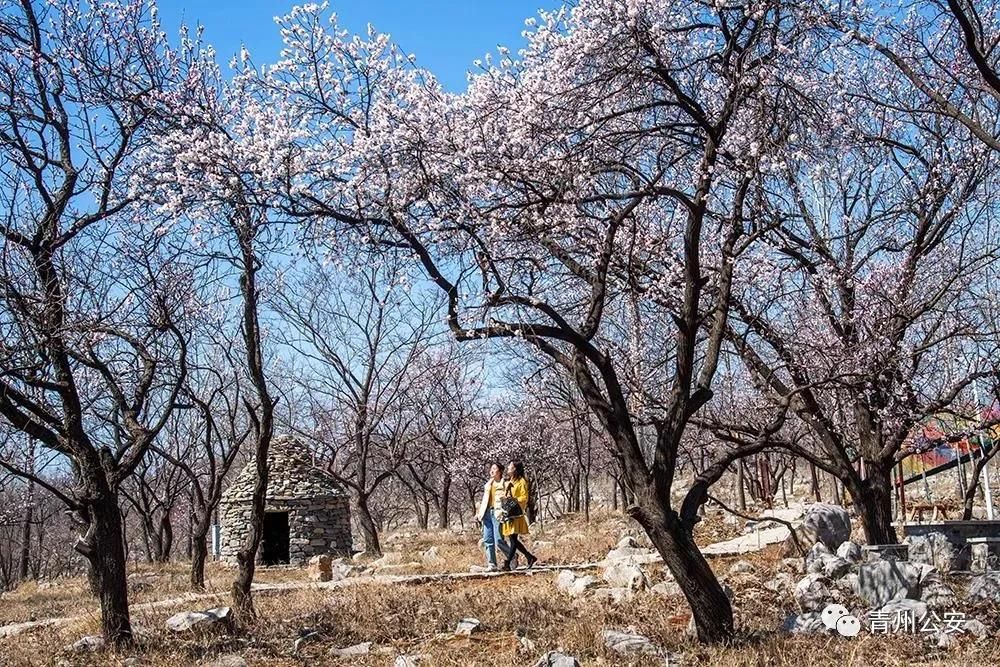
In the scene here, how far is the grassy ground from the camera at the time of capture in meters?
5.91

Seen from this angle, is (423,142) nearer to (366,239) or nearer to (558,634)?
(366,239)

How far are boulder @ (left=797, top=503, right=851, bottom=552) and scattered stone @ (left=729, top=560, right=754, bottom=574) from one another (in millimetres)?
805

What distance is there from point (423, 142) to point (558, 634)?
373cm

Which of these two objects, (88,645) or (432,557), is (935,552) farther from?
(432,557)

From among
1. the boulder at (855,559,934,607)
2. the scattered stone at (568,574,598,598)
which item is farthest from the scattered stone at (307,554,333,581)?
the boulder at (855,559,934,607)

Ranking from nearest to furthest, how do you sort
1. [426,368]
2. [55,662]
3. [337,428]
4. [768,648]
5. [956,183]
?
[768,648], [55,662], [956,183], [426,368], [337,428]

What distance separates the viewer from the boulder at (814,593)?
274 inches

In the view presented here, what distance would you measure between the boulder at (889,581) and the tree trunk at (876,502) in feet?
7.40

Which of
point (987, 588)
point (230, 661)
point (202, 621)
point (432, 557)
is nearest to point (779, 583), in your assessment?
point (987, 588)

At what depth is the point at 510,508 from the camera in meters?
12.1

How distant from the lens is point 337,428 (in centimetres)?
2731

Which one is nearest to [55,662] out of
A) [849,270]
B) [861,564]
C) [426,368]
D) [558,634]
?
[558,634]

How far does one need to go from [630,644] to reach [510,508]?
19.4 ft

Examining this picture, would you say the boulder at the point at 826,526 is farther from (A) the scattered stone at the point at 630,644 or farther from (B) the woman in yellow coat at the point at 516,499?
(A) the scattered stone at the point at 630,644
